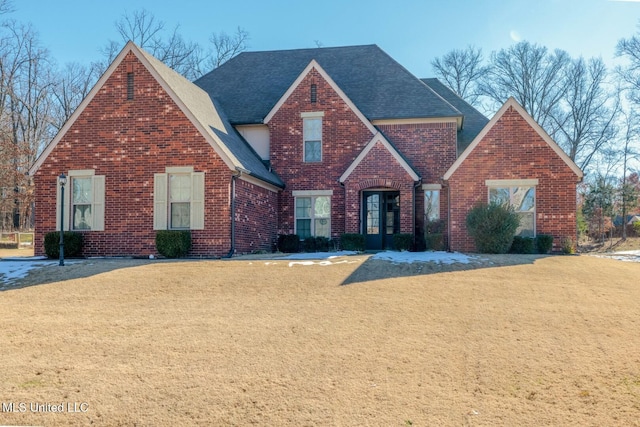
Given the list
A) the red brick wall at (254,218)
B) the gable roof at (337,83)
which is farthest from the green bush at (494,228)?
the red brick wall at (254,218)

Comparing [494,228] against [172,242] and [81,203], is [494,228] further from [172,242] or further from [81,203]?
[81,203]

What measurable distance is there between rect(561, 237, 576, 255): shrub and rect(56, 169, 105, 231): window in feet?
47.3

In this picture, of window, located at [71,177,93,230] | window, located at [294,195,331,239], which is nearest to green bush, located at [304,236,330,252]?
window, located at [294,195,331,239]

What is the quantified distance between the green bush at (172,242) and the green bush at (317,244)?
519 centimetres

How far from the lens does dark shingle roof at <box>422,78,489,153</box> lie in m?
22.5

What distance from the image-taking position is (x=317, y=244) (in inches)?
798

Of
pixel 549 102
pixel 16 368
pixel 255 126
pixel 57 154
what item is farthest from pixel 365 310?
pixel 549 102

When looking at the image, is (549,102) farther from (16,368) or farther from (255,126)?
(16,368)

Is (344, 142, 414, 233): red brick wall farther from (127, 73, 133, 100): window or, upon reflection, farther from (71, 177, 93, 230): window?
(71, 177, 93, 230): window

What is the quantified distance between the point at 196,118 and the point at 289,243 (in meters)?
6.04

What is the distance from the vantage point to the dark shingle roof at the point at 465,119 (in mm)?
22469

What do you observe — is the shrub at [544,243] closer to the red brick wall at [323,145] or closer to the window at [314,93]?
the red brick wall at [323,145]

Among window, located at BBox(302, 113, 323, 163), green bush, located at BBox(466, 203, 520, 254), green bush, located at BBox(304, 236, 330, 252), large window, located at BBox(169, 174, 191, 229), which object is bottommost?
green bush, located at BBox(304, 236, 330, 252)

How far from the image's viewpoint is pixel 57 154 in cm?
1766
